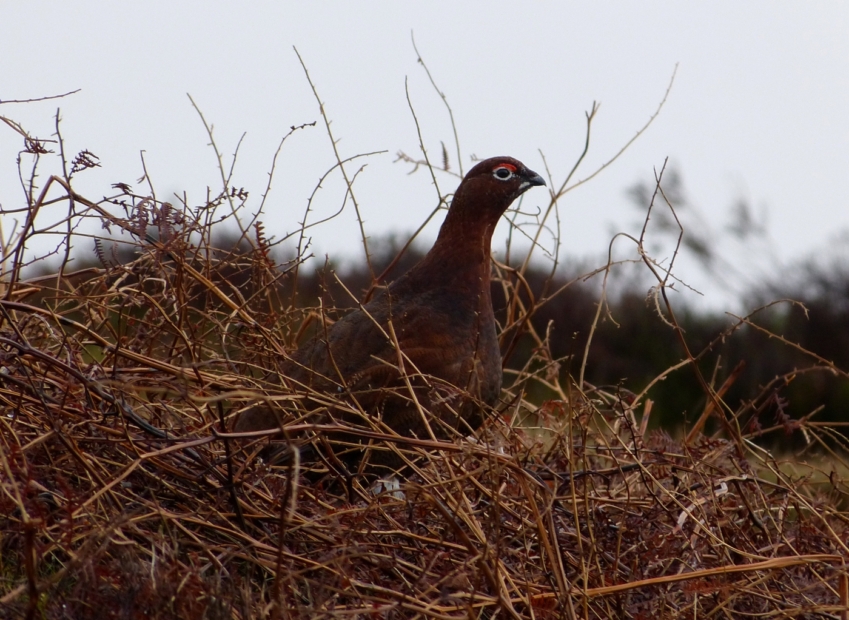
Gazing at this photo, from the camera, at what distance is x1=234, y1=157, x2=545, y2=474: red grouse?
3.46 metres

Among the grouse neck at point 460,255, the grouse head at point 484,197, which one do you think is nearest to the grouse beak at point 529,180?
the grouse head at point 484,197

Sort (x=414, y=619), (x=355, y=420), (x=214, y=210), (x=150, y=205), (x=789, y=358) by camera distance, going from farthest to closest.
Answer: (x=789, y=358), (x=355, y=420), (x=214, y=210), (x=150, y=205), (x=414, y=619)

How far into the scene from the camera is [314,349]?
3.73 meters

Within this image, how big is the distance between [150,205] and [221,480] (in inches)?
34.3

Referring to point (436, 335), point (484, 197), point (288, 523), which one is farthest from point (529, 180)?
point (288, 523)

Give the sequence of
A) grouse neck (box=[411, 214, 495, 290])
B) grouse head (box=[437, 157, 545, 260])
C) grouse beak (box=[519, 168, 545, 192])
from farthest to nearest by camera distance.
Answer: grouse beak (box=[519, 168, 545, 192]) → grouse head (box=[437, 157, 545, 260]) → grouse neck (box=[411, 214, 495, 290])

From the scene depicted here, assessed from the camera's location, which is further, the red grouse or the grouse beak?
the grouse beak

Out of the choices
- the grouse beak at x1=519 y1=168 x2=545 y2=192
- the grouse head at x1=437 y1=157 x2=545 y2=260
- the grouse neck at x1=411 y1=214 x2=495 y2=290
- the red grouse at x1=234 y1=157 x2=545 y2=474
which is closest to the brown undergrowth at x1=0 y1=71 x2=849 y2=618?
the red grouse at x1=234 y1=157 x2=545 y2=474

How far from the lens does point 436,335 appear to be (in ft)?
12.4

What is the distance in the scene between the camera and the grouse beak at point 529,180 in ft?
14.4

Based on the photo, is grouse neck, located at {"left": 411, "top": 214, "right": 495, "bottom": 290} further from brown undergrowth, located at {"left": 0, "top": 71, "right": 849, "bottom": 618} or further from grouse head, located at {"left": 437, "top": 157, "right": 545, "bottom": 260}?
brown undergrowth, located at {"left": 0, "top": 71, "right": 849, "bottom": 618}

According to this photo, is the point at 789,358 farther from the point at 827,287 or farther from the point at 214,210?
the point at 214,210

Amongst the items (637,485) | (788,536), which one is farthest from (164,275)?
(788,536)

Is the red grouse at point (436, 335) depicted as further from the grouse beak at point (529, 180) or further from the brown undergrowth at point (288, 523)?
the brown undergrowth at point (288, 523)
